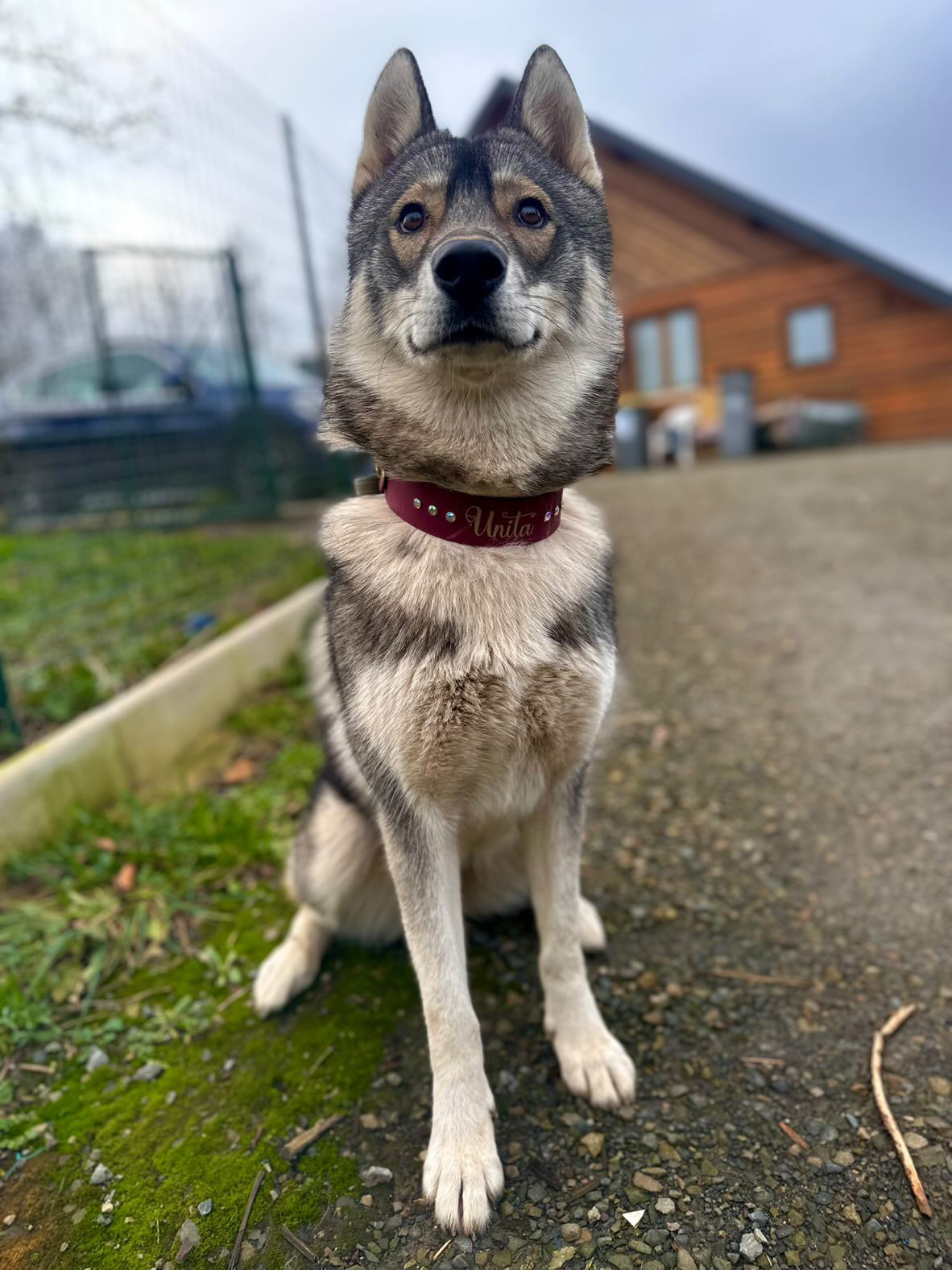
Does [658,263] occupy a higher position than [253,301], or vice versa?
[658,263]

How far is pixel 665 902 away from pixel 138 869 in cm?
181

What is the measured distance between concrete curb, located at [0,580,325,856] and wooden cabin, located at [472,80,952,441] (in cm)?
1157

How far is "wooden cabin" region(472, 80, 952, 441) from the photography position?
1434 cm

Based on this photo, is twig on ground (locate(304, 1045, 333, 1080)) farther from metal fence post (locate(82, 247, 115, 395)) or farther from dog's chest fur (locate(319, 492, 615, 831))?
metal fence post (locate(82, 247, 115, 395))

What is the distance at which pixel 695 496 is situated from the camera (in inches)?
317

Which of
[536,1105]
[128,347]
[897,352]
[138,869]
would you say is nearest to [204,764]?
[138,869]

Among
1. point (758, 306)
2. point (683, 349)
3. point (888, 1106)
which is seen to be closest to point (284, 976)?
A: point (888, 1106)

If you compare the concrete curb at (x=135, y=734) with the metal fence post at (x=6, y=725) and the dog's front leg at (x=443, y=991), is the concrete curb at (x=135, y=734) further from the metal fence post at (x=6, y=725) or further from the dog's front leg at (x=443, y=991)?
the dog's front leg at (x=443, y=991)

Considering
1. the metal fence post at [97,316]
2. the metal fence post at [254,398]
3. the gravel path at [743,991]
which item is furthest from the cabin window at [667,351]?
the gravel path at [743,991]

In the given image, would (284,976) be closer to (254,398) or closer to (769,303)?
(254,398)

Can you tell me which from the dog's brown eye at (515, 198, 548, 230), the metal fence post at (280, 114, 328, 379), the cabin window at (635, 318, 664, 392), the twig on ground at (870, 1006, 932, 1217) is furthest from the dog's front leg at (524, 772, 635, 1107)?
the cabin window at (635, 318, 664, 392)

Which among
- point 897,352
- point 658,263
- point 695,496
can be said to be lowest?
point 695,496

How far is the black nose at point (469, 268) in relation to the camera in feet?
4.92

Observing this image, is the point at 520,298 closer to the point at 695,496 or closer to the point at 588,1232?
the point at 588,1232
